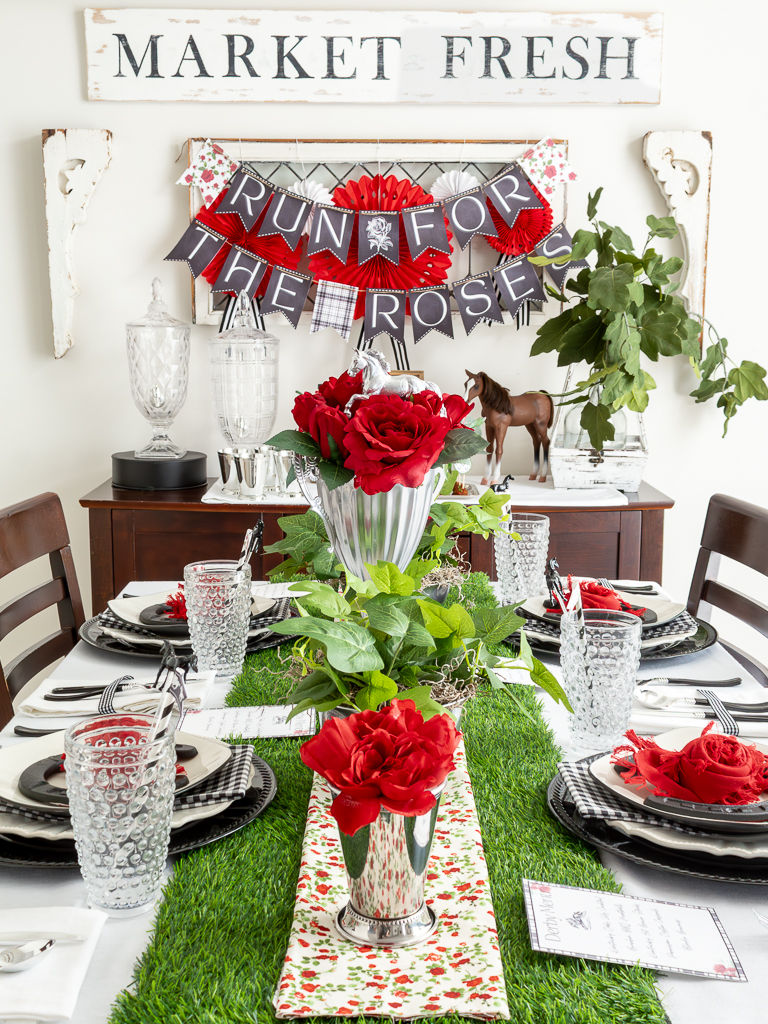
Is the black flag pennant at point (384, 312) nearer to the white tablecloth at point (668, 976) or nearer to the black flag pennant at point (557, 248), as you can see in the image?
the black flag pennant at point (557, 248)

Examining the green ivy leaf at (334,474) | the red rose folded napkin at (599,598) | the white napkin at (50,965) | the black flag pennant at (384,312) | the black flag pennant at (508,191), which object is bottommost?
the white napkin at (50,965)

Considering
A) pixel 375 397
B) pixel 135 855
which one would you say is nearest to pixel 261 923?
pixel 135 855

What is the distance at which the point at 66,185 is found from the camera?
2.52 meters

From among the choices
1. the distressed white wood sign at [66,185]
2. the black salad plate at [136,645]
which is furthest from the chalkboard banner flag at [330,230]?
the black salad plate at [136,645]

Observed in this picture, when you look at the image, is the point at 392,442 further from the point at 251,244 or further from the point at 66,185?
Result: the point at 66,185

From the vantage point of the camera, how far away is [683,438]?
2684mm

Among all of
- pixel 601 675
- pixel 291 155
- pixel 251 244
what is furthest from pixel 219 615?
pixel 291 155

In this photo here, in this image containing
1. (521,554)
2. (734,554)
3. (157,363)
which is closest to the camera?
(521,554)

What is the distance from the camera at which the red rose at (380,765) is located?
0.58m

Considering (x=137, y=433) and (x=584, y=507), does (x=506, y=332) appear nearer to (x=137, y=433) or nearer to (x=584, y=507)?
(x=584, y=507)

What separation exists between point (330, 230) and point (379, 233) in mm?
139

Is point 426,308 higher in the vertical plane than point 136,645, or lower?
higher

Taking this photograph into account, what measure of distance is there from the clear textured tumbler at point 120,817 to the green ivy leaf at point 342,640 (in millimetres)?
156

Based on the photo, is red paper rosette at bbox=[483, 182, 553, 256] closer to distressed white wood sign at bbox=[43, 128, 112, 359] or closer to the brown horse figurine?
the brown horse figurine
